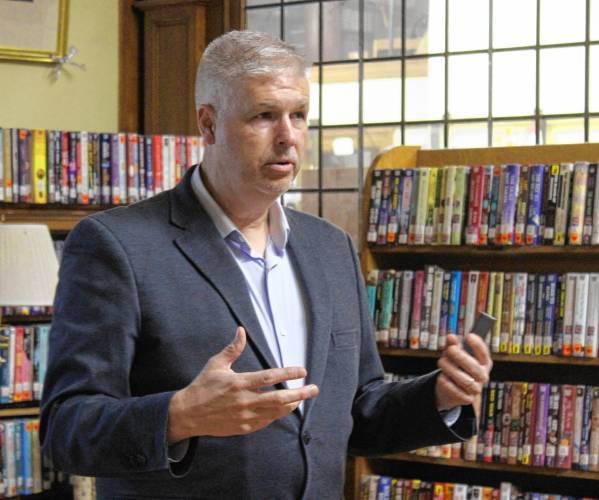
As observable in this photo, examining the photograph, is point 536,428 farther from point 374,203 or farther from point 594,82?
point 594,82

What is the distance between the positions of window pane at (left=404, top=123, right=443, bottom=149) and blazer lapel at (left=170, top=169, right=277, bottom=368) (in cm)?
275

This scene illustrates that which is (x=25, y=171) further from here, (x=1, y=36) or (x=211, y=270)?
(x=211, y=270)

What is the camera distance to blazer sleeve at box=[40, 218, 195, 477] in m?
1.50

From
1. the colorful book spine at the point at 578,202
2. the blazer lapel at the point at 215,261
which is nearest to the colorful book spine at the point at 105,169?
the colorful book spine at the point at 578,202

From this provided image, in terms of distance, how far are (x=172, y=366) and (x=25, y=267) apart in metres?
2.03

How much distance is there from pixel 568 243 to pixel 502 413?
0.66 meters

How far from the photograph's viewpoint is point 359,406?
6.39 ft

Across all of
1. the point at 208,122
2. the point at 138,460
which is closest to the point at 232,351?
the point at 138,460

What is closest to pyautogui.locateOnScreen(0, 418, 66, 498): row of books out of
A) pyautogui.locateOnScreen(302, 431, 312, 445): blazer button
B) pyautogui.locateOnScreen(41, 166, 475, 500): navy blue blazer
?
pyautogui.locateOnScreen(41, 166, 475, 500): navy blue blazer

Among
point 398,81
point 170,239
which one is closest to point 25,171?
point 398,81

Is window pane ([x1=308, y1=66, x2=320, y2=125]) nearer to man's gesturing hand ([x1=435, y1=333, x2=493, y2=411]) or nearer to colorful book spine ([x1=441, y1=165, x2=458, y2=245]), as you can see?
colorful book spine ([x1=441, y1=165, x2=458, y2=245])

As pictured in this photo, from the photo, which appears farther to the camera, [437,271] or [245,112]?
[437,271]

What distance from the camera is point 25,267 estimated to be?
3514 millimetres

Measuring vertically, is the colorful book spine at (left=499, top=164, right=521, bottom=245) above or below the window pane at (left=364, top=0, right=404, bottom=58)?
below
